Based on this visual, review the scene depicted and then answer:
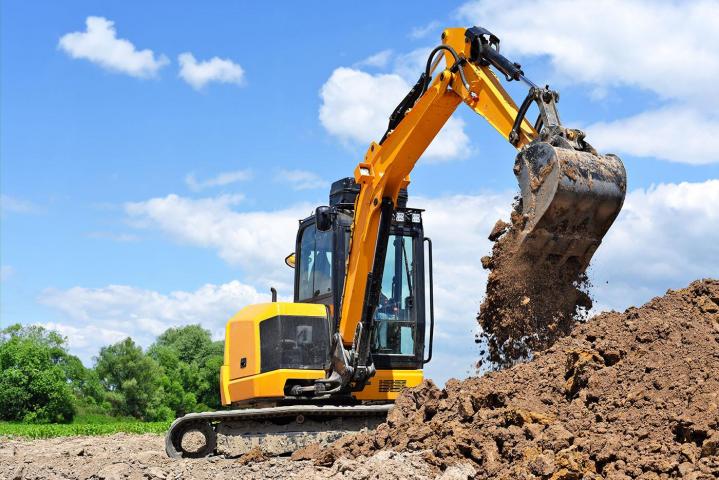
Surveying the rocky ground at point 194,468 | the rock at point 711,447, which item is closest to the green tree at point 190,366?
the rocky ground at point 194,468

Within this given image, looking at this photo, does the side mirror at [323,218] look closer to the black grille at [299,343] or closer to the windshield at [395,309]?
the windshield at [395,309]

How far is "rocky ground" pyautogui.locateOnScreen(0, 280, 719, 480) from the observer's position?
6.22 m

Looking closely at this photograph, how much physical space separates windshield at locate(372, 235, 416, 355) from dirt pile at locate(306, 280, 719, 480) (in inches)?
72.7

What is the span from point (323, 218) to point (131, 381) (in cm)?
4019

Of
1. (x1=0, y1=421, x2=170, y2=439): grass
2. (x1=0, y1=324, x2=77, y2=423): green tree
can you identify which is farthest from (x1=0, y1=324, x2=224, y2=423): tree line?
(x1=0, y1=421, x2=170, y2=439): grass

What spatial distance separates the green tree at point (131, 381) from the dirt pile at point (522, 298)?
38044 mm

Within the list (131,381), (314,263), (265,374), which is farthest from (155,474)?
(131,381)

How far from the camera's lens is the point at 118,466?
9625mm

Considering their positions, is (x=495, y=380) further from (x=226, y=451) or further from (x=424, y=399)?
(x=226, y=451)

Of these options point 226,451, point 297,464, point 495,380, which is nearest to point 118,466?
point 226,451

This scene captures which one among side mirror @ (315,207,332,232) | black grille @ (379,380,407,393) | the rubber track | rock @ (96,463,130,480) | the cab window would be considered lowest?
rock @ (96,463,130,480)

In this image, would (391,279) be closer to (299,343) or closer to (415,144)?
(299,343)

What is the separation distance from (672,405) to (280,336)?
5.32 metres

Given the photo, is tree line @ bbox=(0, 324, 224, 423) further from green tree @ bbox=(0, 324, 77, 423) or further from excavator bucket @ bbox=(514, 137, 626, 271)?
excavator bucket @ bbox=(514, 137, 626, 271)
